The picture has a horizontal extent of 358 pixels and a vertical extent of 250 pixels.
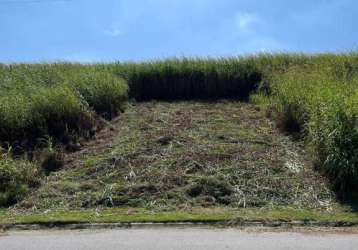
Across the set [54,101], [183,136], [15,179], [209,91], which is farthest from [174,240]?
[209,91]

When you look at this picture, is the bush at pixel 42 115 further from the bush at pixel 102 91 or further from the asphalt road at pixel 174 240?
the asphalt road at pixel 174 240

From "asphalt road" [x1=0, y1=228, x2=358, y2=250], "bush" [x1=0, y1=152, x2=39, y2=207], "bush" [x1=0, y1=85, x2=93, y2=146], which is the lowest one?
"asphalt road" [x1=0, y1=228, x2=358, y2=250]

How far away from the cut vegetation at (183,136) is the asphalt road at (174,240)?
1223 millimetres

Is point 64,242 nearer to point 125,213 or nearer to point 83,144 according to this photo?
point 125,213

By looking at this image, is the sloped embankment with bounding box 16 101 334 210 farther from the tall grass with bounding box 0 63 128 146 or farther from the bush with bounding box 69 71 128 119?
the bush with bounding box 69 71 128 119

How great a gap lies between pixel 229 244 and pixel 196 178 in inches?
139

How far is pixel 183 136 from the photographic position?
44.0ft

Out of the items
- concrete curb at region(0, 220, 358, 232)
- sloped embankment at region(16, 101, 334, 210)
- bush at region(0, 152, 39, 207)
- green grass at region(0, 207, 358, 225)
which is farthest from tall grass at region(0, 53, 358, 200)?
bush at region(0, 152, 39, 207)

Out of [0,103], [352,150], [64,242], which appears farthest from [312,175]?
[0,103]

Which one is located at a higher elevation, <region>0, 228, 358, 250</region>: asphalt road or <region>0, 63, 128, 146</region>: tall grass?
<region>0, 63, 128, 146</region>: tall grass

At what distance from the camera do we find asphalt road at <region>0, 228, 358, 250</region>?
23.2ft

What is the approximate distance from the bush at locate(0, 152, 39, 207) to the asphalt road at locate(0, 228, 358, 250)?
2.39 meters

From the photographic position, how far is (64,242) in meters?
7.39

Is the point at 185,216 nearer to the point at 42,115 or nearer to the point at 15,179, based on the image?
the point at 15,179
